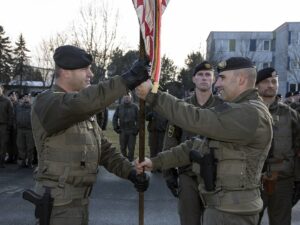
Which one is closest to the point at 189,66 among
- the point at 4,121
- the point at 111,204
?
the point at 4,121

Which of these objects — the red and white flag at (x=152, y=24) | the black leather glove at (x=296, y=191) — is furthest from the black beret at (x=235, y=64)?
the black leather glove at (x=296, y=191)

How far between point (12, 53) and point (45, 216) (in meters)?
75.2

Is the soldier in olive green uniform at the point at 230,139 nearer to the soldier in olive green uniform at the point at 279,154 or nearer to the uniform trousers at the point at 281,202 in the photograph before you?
the soldier in olive green uniform at the point at 279,154

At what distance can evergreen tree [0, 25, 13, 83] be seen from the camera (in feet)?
212

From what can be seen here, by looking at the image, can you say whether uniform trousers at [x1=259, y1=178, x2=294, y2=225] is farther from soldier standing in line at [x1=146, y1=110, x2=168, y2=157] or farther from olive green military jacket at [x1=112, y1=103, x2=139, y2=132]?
olive green military jacket at [x1=112, y1=103, x2=139, y2=132]

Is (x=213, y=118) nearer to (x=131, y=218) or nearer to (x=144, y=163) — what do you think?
(x=144, y=163)

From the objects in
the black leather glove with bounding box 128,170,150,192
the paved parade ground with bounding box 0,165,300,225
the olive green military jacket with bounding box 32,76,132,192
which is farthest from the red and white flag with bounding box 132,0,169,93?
the paved parade ground with bounding box 0,165,300,225

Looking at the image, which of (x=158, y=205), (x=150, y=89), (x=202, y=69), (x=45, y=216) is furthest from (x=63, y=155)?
(x=158, y=205)

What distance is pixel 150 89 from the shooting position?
3484mm

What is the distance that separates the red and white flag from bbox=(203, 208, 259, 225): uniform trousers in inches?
44.0

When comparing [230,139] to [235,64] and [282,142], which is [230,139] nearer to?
[235,64]

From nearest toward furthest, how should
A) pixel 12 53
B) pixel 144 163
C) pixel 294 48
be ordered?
pixel 144 163, pixel 294 48, pixel 12 53

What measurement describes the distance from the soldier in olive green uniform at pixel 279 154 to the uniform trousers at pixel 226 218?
1.83 m

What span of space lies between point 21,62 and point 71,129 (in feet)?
233
